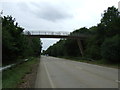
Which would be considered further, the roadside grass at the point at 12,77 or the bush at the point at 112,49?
the bush at the point at 112,49

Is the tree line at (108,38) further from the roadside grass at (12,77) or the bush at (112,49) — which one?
the roadside grass at (12,77)

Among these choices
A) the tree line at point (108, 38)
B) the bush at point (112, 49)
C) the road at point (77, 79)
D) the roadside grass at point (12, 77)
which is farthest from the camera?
the tree line at point (108, 38)

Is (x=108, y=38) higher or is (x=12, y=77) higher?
(x=108, y=38)

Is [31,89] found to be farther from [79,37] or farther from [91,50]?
[79,37]

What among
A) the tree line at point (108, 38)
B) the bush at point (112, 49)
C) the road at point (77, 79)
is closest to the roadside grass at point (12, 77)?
the road at point (77, 79)

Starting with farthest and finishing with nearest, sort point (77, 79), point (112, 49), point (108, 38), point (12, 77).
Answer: point (108, 38)
point (112, 49)
point (12, 77)
point (77, 79)

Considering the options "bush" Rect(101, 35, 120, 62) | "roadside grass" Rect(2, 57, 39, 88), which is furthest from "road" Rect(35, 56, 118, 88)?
"bush" Rect(101, 35, 120, 62)

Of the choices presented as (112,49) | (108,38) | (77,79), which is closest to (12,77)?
(77,79)

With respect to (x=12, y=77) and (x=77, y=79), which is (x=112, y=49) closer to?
(x=77, y=79)

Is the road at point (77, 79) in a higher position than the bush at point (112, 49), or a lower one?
lower

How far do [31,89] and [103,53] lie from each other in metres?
29.8

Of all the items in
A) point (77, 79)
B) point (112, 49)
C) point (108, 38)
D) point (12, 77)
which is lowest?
point (77, 79)

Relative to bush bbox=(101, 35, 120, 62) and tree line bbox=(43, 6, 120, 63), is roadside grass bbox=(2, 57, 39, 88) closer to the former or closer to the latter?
bush bbox=(101, 35, 120, 62)

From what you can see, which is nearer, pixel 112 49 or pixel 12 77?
pixel 12 77
